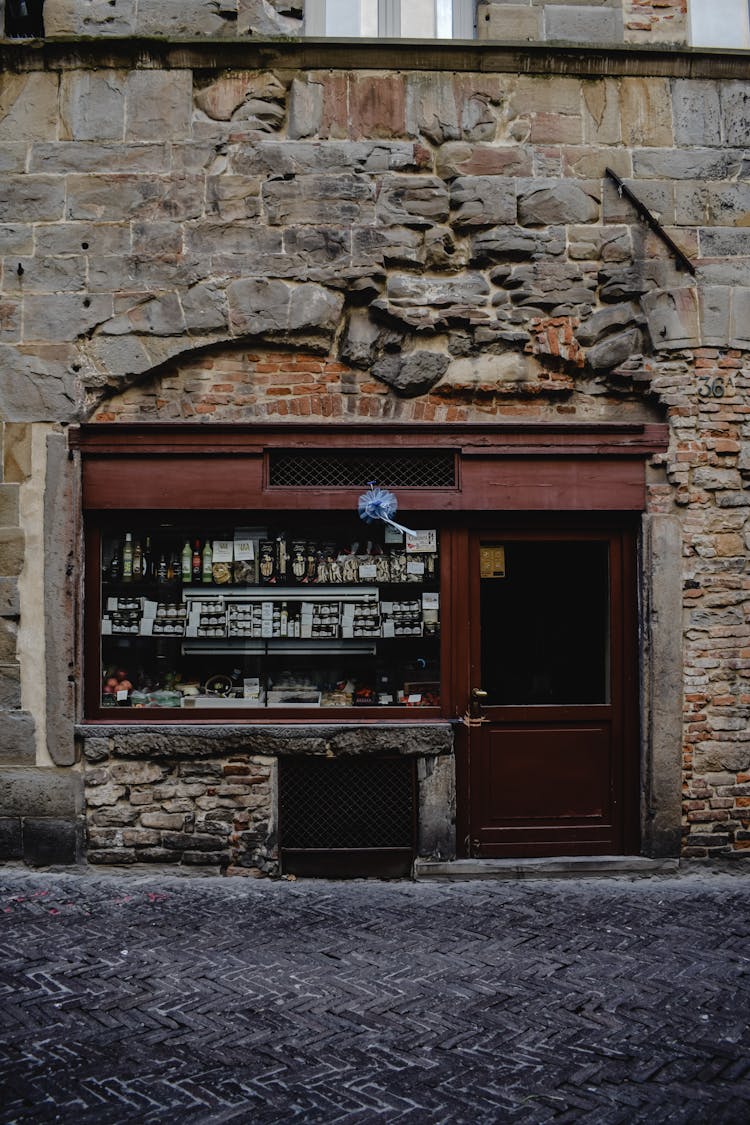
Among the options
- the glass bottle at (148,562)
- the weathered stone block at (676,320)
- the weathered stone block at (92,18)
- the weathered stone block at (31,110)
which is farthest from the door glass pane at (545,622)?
the weathered stone block at (92,18)

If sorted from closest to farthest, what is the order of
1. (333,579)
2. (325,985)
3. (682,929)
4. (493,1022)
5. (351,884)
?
(493,1022) < (325,985) < (682,929) < (351,884) < (333,579)

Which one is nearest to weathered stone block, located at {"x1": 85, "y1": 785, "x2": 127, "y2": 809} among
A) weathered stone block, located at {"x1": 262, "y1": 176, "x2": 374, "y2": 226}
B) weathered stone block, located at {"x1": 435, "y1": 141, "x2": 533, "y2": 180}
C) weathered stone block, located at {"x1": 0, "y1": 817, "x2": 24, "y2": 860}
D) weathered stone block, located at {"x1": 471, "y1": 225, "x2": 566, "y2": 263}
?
weathered stone block, located at {"x1": 0, "y1": 817, "x2": 24, "y2": 860}

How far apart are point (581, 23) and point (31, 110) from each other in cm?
389

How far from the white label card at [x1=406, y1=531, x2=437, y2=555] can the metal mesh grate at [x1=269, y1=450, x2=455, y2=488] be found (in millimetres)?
341

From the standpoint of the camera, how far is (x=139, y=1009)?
410 centimetres

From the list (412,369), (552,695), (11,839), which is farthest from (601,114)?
(11,839)

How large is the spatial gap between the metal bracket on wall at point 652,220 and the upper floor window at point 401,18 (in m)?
1.61

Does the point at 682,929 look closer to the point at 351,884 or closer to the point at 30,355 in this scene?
the point at 351,884

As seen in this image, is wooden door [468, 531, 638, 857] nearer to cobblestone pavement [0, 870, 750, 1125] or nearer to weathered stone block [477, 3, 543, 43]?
cobblestone pavement [0, 870, 750, 1125]

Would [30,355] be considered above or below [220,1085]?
above

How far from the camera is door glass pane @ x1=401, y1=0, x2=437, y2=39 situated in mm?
6555

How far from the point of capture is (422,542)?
625cm

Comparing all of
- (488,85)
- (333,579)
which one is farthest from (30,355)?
(488,85)

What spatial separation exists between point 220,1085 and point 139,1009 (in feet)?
2.54
